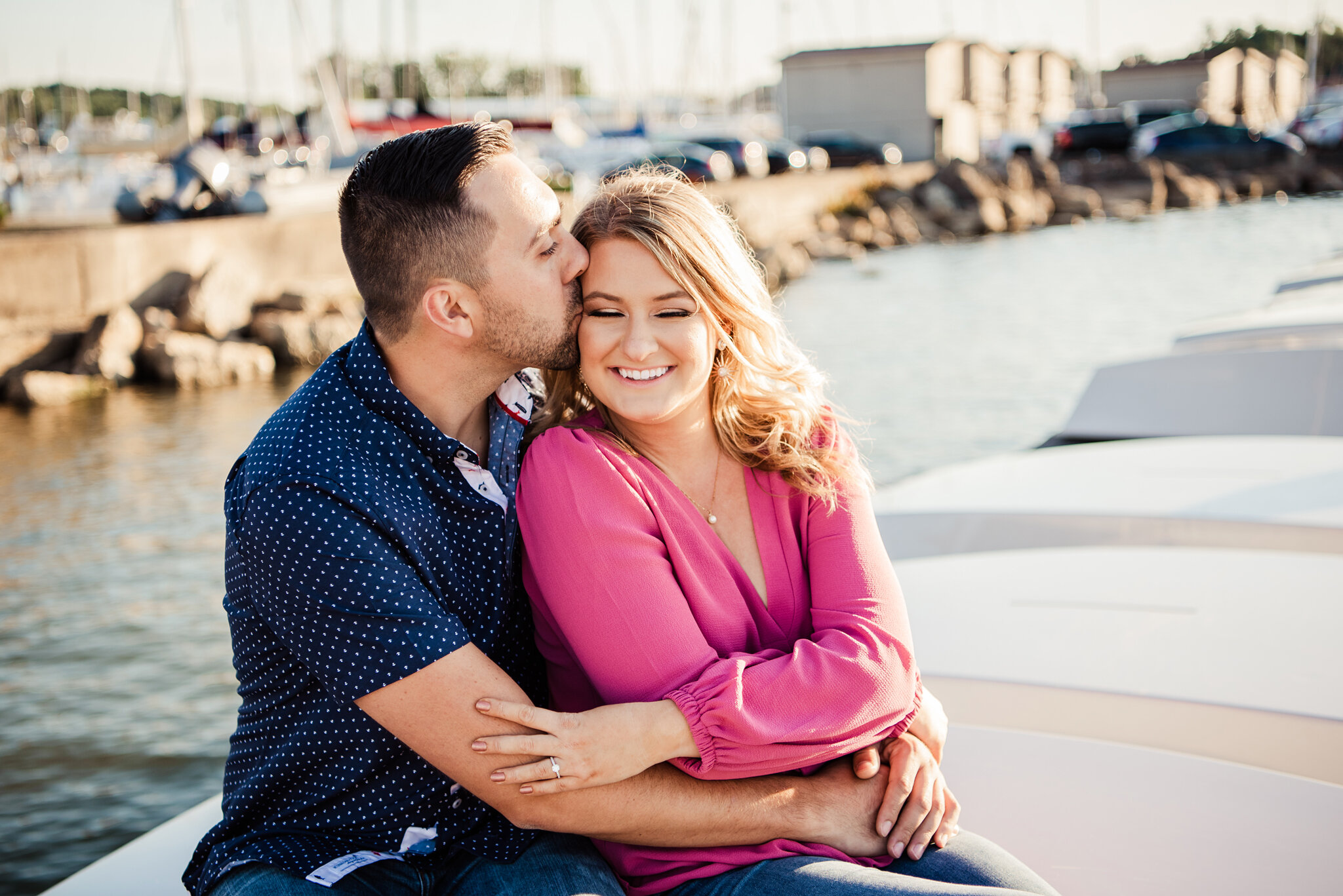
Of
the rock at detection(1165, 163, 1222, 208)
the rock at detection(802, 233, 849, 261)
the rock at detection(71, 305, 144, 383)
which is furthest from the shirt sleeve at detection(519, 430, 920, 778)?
the rock at detection(1165, 163, 1222, 208)

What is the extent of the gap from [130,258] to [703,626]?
527 inches

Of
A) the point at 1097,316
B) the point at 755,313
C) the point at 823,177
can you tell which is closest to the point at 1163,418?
the point at 755,313

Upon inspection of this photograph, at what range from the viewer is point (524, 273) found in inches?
82.0

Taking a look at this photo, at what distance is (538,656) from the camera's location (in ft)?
7.13

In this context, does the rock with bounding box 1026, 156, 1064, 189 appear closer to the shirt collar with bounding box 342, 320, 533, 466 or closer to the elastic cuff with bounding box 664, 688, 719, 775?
the shirt collar with bounding box 342, 320, 533, 466

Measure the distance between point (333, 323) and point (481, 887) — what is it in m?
12.8

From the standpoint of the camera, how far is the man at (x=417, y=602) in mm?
1741

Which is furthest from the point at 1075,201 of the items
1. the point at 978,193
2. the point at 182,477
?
the point at 182,477

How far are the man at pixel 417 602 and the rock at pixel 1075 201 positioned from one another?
31.1m

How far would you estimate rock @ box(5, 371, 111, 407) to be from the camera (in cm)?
1141

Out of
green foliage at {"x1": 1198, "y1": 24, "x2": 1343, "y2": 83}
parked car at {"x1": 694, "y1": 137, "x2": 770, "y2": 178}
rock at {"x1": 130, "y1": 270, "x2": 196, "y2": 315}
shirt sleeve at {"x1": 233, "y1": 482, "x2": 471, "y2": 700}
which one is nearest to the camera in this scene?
shirt sleeve at {"x1": 233, "y1": 482, "x2": 471, "y2": 700}

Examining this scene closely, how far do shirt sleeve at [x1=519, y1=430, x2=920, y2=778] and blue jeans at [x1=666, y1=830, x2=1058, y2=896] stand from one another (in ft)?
0.52

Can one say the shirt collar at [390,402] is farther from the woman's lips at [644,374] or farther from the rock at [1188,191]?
the rock at [1188,191]

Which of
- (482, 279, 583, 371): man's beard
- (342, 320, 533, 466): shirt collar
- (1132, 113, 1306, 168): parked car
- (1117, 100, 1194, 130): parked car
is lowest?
(342, 320, 533, 466): shirt collar
